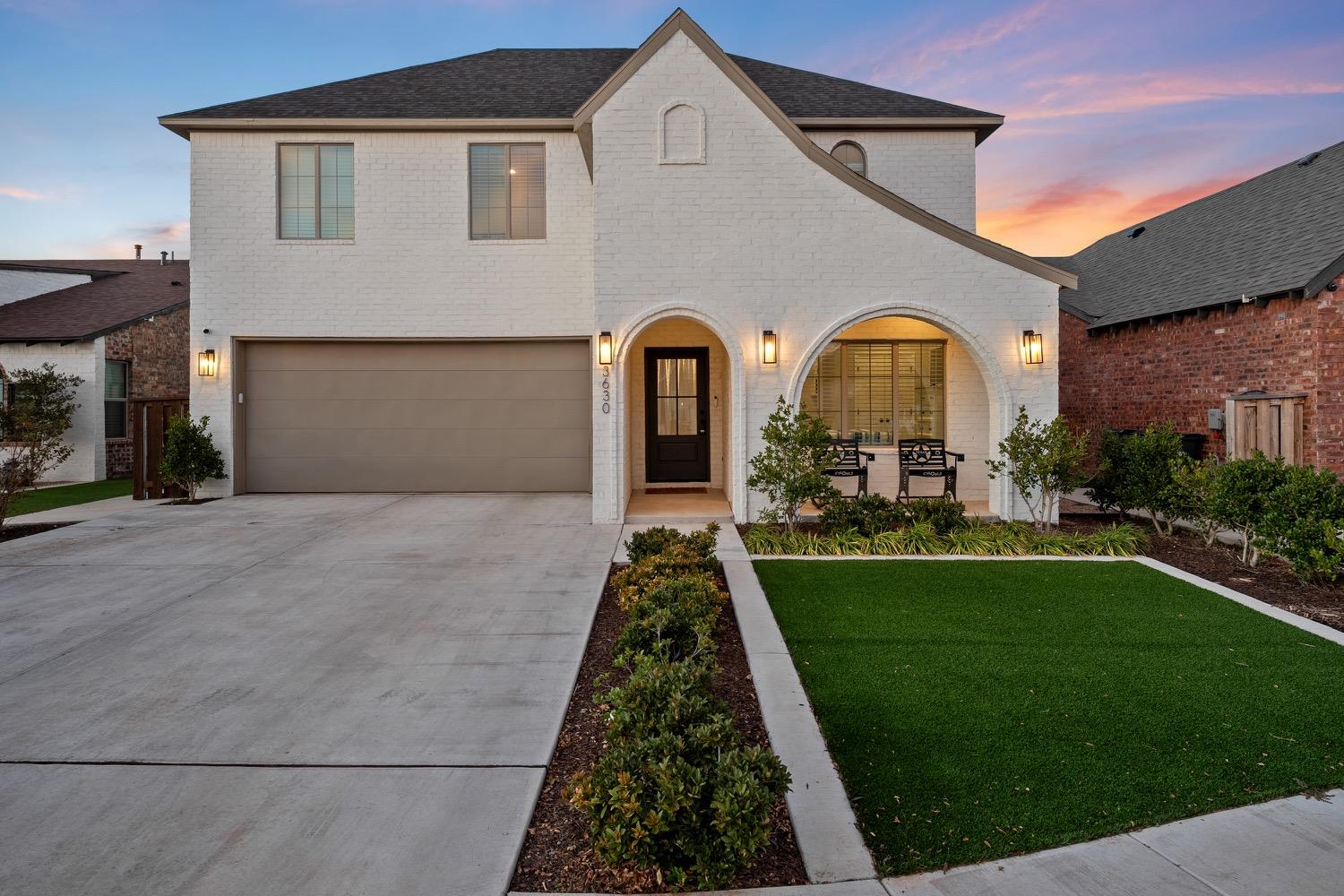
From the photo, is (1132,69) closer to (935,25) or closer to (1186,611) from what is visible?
(935,25)

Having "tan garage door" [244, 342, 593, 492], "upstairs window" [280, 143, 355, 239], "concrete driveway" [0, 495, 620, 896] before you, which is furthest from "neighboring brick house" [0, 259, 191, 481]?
"concrete driveway" [0, 495, 620, 896]

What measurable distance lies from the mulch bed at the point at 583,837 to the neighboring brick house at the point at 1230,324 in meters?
9.47

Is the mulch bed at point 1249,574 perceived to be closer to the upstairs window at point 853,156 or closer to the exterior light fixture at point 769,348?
the exterior light fixture at point 769,348

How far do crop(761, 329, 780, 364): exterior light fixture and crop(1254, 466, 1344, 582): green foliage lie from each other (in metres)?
5.33

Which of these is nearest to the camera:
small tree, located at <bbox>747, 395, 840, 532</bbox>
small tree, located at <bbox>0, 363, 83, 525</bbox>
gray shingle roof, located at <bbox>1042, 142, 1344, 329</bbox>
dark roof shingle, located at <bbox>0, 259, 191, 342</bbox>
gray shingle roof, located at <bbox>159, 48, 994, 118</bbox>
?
small tree, located at <bbox>747, 395, 840, 532</bbox>

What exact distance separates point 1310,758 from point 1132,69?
14562mm

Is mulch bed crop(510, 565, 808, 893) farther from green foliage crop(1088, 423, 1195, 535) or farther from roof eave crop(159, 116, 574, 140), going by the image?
roof eave crop(159, 116, 574, 140)

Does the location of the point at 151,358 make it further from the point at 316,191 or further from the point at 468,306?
the point at 468,306

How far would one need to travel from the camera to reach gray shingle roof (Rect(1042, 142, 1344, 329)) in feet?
30.6

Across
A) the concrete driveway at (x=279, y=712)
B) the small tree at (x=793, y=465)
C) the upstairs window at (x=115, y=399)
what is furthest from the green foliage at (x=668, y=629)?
the upstairs window at (x=115, y=399)

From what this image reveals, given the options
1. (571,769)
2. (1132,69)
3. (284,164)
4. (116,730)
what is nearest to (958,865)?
(571,769)

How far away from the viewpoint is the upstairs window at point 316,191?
11.2 meters

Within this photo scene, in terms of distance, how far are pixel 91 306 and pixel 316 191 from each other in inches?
354

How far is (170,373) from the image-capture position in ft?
52.3
